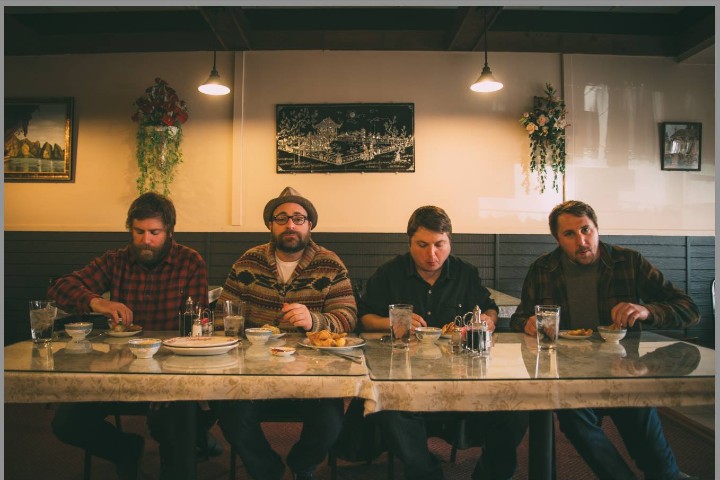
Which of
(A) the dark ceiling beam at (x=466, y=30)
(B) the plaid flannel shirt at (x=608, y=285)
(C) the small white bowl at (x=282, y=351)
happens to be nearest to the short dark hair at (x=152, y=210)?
(C) the small white bowl at (x=282, y=351)

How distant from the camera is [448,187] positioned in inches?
199

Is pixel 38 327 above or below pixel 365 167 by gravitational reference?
below

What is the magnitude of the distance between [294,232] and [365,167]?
248 cm

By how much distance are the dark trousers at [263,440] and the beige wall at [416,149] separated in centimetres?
313

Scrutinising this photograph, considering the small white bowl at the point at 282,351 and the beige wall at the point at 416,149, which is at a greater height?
the beige wall at the point at 416,149

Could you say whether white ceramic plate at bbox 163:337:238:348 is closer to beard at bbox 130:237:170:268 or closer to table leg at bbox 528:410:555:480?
beard at bbox 130:237:170:268

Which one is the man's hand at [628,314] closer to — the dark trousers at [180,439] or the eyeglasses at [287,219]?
the eyeglasses at [287,219]

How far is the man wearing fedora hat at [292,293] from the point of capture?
2.00 metres

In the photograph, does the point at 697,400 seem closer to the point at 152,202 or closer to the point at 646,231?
the point at 152,202

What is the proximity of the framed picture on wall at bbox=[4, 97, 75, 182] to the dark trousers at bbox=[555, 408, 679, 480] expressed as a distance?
487cm

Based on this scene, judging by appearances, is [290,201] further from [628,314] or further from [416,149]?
Result: [416,149]

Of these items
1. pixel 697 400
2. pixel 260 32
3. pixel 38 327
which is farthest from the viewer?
pixel 260 32

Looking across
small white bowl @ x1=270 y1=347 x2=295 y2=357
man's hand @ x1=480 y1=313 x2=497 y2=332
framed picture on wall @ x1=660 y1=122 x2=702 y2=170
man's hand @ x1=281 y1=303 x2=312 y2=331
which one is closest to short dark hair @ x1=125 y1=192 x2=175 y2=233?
man's hand @ x1=281 y1=303 x2=312 y2=331

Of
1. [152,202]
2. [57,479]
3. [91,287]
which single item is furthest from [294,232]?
[57,479]
